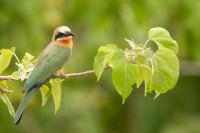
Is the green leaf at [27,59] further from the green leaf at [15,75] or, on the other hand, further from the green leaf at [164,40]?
the green leaf at [164,40]

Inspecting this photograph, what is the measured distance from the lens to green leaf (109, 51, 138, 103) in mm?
4817

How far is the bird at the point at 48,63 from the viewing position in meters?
5.27

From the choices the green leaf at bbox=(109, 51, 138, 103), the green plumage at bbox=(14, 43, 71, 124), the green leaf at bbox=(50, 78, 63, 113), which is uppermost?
the green leaf at bbox=(109, 51, 138, 103)

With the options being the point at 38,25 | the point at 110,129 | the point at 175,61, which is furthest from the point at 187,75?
the point at 175,61

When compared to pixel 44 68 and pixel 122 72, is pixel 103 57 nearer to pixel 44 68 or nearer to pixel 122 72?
pixel 122 72

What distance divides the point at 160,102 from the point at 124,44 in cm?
90

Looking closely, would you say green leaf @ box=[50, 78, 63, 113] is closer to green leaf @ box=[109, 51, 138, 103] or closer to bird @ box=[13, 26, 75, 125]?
bird @ box=[13, 26, 75, 125]

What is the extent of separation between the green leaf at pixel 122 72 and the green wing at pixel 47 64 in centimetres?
59

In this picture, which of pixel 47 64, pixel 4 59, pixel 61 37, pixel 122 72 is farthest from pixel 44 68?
pixel 122 72

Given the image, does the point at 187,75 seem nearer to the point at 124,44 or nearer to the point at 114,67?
the point at 124,44

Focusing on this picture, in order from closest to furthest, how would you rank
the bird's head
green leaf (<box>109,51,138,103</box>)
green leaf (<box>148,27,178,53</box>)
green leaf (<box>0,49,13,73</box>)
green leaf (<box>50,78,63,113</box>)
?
green leaf (<box>109,51,138,103</box>), green leaf (<box>148,27,178,53</box>), green leaf (<box>0,49,13,73</box>), green leaf (<box>50,78,63,113</box>), the bird's head

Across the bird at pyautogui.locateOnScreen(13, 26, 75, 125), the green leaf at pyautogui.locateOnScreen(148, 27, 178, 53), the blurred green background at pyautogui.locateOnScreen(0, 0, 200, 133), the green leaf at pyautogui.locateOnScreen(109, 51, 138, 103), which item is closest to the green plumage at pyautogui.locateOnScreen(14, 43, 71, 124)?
the bird at pyautogui.locateOnScreen(13, 26, 75, 125)

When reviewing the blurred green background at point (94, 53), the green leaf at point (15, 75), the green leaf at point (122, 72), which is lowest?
the blurred green background at point (94, 53)

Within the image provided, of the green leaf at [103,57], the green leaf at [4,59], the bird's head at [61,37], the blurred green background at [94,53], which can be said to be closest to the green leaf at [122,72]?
the green leaf at [103,57]
